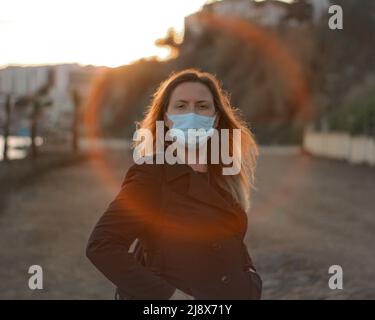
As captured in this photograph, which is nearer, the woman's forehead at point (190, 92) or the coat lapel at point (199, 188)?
the coat lapel at point (199, 188)

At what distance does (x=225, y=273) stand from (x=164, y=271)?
19cm

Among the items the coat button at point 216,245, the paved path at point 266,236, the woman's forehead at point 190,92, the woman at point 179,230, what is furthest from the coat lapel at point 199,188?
the paved path at point 266,236

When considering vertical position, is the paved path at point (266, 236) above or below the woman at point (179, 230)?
below

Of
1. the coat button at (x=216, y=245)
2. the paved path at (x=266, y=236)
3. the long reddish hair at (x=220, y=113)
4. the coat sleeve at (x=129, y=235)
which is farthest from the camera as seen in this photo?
the paved path at (x=266, y=236)

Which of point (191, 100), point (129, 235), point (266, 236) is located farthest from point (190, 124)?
point (266, 236)

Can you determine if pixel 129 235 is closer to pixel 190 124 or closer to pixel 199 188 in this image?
pixel 199 188

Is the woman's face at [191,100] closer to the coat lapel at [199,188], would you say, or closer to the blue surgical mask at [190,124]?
the blue surgical mask at [190,124]

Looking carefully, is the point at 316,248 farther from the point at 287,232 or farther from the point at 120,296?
the point at 120,296

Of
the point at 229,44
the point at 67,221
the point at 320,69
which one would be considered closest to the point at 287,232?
the point at 67,221

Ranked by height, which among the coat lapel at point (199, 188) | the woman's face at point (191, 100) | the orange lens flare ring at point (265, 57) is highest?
the woman's face at point (191, 100)

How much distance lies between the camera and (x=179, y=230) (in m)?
2.20

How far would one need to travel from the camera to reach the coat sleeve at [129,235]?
82.3 inches

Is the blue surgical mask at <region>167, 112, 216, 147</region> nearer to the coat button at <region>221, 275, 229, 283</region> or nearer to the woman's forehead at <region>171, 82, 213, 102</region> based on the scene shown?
the woman's forehead at <region>171, 82, 213, 102</region>

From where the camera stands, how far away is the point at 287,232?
11734mm
